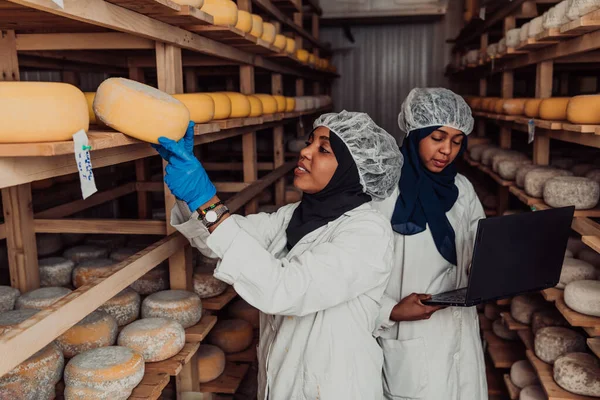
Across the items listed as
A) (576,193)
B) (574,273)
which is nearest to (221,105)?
(576,193)

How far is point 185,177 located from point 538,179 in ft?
7.31

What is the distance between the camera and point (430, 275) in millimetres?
2283

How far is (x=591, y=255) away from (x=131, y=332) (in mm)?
2341

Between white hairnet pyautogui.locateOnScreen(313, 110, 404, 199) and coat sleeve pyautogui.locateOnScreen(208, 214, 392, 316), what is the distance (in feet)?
0.50

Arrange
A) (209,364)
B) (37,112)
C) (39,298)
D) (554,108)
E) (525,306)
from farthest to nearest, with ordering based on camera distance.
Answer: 1. (525,306)
2. (554,108)
3. (209,364)
4. (39,298)
5. (37,112)

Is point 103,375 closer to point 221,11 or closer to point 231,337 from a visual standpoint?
point 231,337

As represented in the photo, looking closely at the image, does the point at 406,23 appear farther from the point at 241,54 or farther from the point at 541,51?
the point at 241,54

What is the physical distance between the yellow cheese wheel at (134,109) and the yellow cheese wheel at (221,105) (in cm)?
93

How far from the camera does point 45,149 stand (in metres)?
1.16

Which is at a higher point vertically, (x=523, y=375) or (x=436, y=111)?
(x=436, y=111)

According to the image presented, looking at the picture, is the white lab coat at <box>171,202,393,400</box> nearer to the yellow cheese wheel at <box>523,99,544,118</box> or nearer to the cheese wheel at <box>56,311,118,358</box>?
the cheese wheel at <box>56,311,118,358</box>

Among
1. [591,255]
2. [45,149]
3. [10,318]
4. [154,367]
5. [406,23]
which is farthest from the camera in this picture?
[406,23]

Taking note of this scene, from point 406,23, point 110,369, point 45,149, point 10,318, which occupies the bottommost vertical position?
point 110,369

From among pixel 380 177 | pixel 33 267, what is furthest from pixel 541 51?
pixel 33 267
